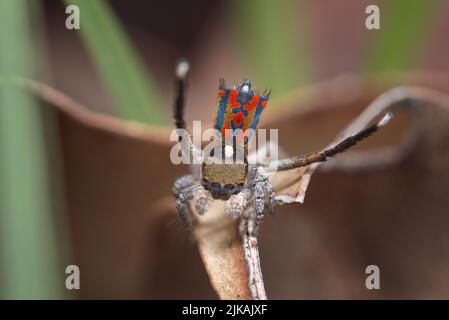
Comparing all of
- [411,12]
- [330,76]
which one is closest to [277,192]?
[411,12]

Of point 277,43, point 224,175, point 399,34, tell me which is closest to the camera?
point 224,175

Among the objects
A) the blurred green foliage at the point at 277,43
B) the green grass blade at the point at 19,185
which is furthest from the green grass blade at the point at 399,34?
the green grass blade at the point at 19,185

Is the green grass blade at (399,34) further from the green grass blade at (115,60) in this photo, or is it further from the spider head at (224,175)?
the spider head at (224,175)

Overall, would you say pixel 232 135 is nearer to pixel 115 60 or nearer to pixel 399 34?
pixel 115 60

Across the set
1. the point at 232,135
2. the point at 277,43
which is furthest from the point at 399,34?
the point at 232,135

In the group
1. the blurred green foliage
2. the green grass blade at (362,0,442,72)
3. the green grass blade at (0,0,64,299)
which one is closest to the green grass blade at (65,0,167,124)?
the green grass blade at (0,0,64,299)
